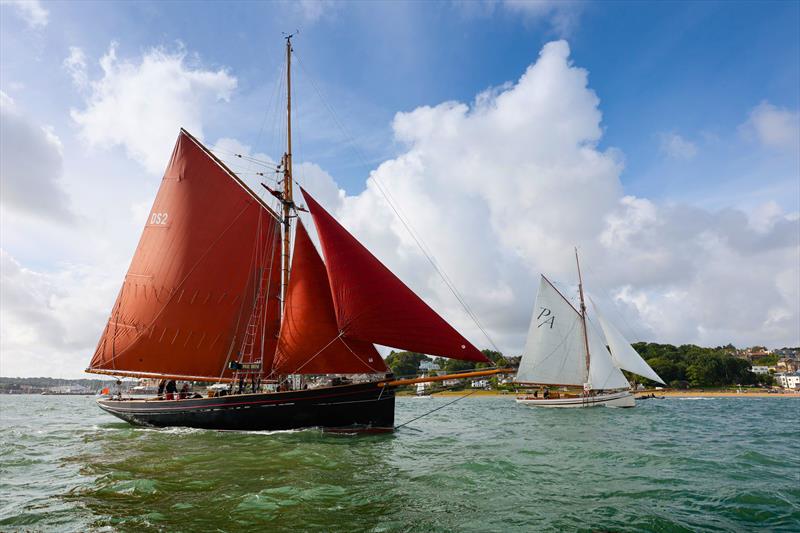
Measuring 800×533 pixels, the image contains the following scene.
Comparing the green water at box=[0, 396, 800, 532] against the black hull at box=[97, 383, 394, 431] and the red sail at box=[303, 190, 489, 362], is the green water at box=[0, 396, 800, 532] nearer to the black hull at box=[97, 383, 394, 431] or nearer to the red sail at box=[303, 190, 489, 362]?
the black hull at box=[97, 383, 394, 431]

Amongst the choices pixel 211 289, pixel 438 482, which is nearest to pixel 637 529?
pixel 438 482

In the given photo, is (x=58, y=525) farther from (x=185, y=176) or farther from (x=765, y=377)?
(x=765, y=377)

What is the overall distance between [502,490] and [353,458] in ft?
19.9

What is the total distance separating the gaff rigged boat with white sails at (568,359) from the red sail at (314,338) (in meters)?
35.1

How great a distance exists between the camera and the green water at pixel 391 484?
29.8ft

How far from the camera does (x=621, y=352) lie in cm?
5562

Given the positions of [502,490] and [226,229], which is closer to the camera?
[502,490]

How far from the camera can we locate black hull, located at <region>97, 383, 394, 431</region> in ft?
70.5

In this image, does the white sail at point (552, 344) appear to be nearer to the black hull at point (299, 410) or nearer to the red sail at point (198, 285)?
the black hull at point (299, 410)

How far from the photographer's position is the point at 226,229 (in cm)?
2581

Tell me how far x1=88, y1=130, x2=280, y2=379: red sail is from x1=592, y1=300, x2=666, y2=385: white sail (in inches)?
1743

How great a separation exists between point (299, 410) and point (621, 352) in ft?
153

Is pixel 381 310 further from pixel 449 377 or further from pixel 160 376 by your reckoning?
pixel 160 376

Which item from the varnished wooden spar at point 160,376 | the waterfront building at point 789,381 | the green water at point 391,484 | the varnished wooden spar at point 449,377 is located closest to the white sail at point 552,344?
the green water at point 391,484
